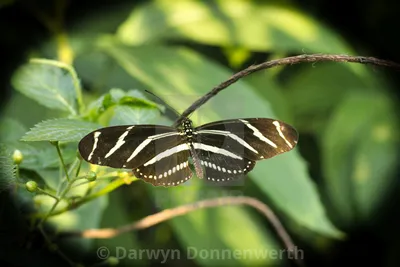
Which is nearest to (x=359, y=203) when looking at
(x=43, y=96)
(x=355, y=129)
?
(x=355, y=129)

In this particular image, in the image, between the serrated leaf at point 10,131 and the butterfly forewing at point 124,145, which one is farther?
the serrated leaf at point 10,131

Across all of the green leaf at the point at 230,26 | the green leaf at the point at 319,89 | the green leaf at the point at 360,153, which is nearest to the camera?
the green leaf at the point at 230,26

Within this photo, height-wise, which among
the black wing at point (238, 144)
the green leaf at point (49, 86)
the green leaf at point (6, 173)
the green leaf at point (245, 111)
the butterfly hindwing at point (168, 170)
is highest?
the green leaf at point (245, 111)

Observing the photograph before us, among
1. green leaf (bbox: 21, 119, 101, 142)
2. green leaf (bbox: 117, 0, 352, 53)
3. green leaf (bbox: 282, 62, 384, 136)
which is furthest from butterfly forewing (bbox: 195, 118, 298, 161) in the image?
green leaf (bbox: 282, 62, 384, 136)

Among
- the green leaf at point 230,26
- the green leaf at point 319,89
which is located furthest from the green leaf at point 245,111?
the green leaf at point 319,89

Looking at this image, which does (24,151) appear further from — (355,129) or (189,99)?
(355,129)

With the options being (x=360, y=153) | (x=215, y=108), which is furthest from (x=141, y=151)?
(x=360, y=153)

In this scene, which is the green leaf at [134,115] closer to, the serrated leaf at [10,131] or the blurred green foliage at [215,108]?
the blurred green foliage at [215,108]
